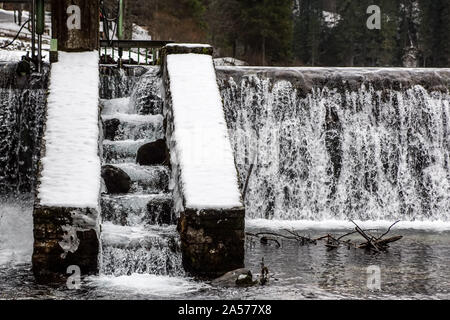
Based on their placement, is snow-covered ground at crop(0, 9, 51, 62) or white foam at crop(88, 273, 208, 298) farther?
snow-covered ground at crop(0, 9, 51, 62)

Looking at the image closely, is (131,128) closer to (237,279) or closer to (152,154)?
(152,154)

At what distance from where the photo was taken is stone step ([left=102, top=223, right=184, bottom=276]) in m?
10.2

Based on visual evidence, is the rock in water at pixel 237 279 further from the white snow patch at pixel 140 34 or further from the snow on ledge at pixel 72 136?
the white snow patch at pixel 140 34

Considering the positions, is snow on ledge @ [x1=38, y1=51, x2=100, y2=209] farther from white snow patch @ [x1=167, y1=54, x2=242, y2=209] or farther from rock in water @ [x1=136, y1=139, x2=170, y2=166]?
white snow patch @ [x1=167, y1=54, x2=242, y2=209]

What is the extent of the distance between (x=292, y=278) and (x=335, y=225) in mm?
4921

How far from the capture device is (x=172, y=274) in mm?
10305

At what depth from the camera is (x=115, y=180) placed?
39.0ft

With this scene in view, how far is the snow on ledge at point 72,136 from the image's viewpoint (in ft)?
33.7

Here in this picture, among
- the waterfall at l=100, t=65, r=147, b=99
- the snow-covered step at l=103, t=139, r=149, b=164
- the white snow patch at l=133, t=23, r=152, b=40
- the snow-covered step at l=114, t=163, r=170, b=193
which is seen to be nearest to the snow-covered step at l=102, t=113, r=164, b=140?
the snow-covered step at l=103, t=139, r=149, b=164

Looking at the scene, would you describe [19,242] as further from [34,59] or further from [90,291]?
[34,59]

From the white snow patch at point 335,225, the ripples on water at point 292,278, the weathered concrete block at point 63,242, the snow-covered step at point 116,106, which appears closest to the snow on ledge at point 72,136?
the weathered concrete block at point 63,242

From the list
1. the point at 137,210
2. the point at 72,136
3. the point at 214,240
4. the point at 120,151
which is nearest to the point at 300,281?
the point at 214,240

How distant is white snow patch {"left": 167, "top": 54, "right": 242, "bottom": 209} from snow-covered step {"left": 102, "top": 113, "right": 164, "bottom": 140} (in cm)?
70
